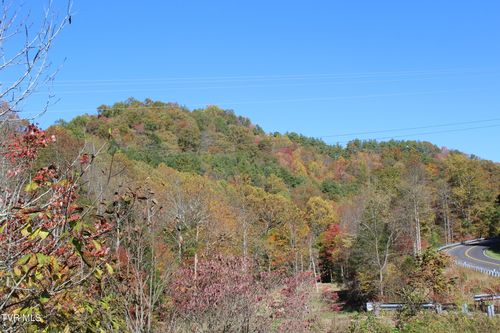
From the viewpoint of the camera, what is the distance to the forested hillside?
3086 millimetres

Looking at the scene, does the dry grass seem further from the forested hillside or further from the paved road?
the paved road

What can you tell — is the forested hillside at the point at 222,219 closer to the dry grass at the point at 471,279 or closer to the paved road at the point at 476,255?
the dry grass at the point at 471,279

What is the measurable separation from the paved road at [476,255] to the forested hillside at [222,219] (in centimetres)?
354

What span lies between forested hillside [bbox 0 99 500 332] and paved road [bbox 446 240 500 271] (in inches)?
139

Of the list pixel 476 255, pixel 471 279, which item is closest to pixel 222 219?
pixel 471 279

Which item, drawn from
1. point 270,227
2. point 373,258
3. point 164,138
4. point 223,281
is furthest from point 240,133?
point 223,281

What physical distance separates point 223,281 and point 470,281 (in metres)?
20.2

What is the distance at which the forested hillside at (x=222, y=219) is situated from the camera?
309 centimetres

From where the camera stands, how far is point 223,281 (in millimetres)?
9070

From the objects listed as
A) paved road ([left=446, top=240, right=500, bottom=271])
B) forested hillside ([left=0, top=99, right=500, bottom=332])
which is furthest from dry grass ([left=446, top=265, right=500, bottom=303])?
paved road ([left=446, top=240, right=500, bottom=271])

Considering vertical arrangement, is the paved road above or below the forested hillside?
below

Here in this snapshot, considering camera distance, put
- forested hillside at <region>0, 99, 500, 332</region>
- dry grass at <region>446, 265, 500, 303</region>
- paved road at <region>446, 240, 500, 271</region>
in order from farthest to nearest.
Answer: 1. paved road at <region>446, 240, 500, 271</region>
2. dry grass at <region>446, 265, 500, 303</region>
3. forested hillside at <region>0, 99, 500, 332</region>

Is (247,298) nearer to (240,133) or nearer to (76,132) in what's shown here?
(76,132)

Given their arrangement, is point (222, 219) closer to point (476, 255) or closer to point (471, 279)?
point (471, 279)
